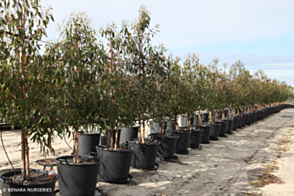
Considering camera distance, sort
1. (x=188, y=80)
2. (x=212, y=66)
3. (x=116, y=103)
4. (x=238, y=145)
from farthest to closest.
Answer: (x=212, y=66) → (x=238, y=145) → (x=188, y=80) → (x=116, y=103)

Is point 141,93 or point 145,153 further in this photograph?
point 145,153

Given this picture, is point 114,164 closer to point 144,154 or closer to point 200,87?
point 144,154

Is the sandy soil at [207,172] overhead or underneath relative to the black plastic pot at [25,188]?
underneath

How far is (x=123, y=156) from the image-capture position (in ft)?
18.3

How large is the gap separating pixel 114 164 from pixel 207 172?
2725 mm

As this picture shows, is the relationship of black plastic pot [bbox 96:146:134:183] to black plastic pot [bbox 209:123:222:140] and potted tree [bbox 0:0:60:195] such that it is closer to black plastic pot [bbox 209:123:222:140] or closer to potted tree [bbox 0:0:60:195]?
potted tree [bbox 0:0:60:195]

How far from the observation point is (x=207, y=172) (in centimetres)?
701

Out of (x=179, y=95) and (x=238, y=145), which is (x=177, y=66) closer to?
(x=179, y=95)

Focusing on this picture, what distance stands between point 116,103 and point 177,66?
3.94m

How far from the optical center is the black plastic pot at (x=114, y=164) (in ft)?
18.3

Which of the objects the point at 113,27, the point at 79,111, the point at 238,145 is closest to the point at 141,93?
the point at 113,27

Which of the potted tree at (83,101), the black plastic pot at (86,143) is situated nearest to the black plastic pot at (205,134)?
the black plastic pot at (86,143)

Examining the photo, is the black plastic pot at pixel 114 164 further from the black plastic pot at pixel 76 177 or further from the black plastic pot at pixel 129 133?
the black plastic pot at pixel 129 133

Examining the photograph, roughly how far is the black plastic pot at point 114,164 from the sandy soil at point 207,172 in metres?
0.18
